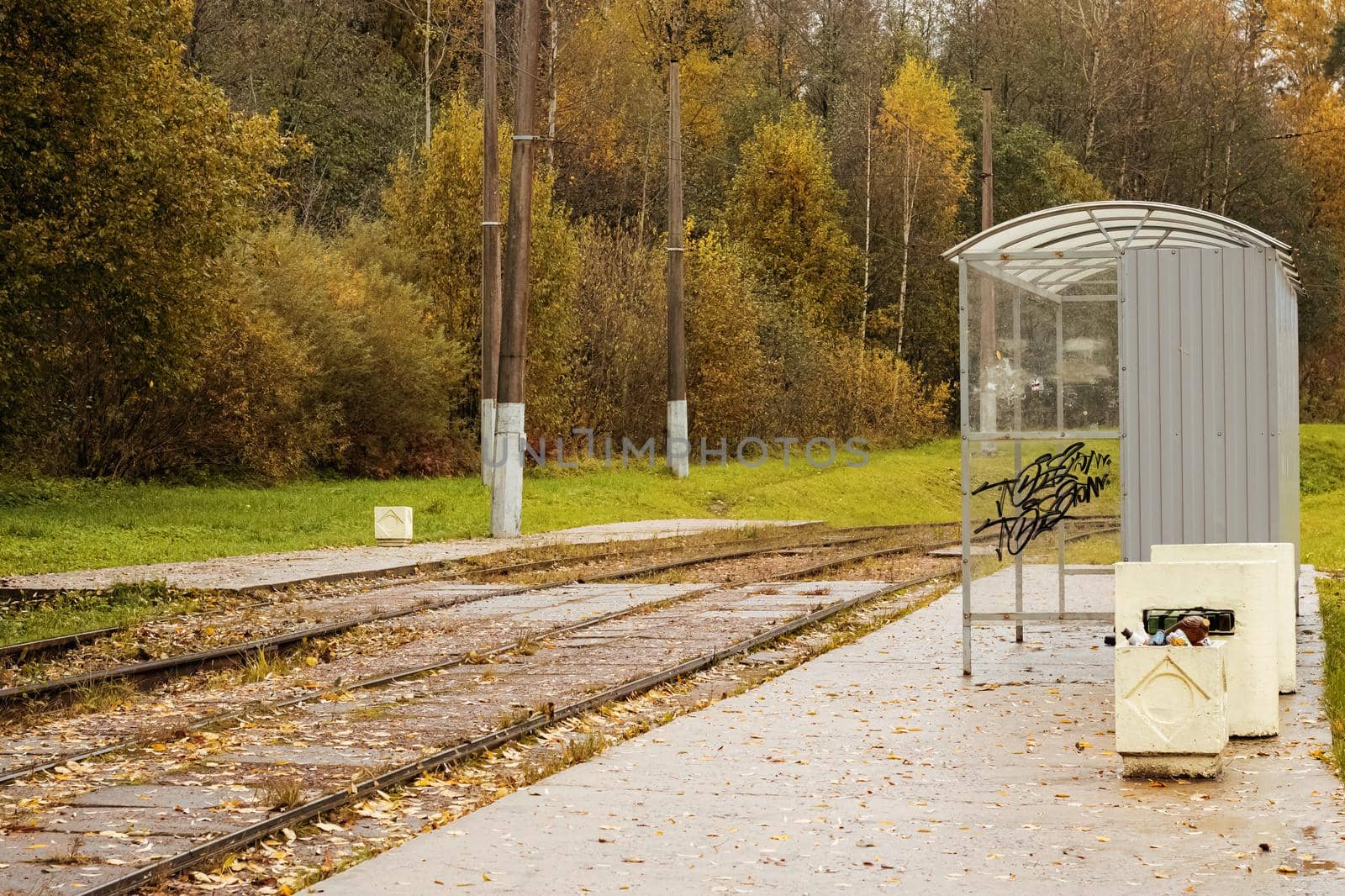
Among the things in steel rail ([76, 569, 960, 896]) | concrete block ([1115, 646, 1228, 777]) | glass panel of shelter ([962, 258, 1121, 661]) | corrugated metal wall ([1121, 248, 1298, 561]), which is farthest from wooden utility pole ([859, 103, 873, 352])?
concrete block ([1115, 646, 1228, 777])

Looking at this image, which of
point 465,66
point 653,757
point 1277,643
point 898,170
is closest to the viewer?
point 653,757

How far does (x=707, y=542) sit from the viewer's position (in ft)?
95.6

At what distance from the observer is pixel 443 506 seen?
3438cm

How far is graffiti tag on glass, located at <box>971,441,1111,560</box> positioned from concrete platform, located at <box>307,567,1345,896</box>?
2256 mm

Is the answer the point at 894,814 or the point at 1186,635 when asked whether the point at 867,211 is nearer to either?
the point at 1186,635

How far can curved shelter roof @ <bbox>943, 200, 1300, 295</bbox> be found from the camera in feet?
42.3

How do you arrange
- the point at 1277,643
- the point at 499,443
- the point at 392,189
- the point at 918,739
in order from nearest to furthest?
the point at 918,739 < the point at 1277,643 < the point at 499,443 < the point at 392,189

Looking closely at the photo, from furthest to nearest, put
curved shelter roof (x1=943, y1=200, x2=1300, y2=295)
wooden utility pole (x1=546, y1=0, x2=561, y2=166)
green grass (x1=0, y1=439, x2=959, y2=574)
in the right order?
wooden utility pole (x1=546, y1=0, x2=561, y2=166) < green grass (x1=0, y1=439, x2=959, y2=574) < curved shelter roof (x1=943, y1=200, x2=1300, y2=295)

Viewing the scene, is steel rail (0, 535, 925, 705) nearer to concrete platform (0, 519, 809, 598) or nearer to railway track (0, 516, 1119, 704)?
railway track (0, 516, 1119, 704)

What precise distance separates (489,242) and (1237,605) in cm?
2782

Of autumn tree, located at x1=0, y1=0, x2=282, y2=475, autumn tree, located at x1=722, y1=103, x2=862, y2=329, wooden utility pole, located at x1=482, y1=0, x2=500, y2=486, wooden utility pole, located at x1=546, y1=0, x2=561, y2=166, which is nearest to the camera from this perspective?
autumn tree, located at x1=0, y1=0, x2=282, y2=475

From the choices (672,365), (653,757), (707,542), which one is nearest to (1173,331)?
(653,757)

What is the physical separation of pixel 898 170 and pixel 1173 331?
5649cm

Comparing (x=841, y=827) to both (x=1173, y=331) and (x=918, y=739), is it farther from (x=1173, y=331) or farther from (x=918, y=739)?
(x=1173, y=331)
